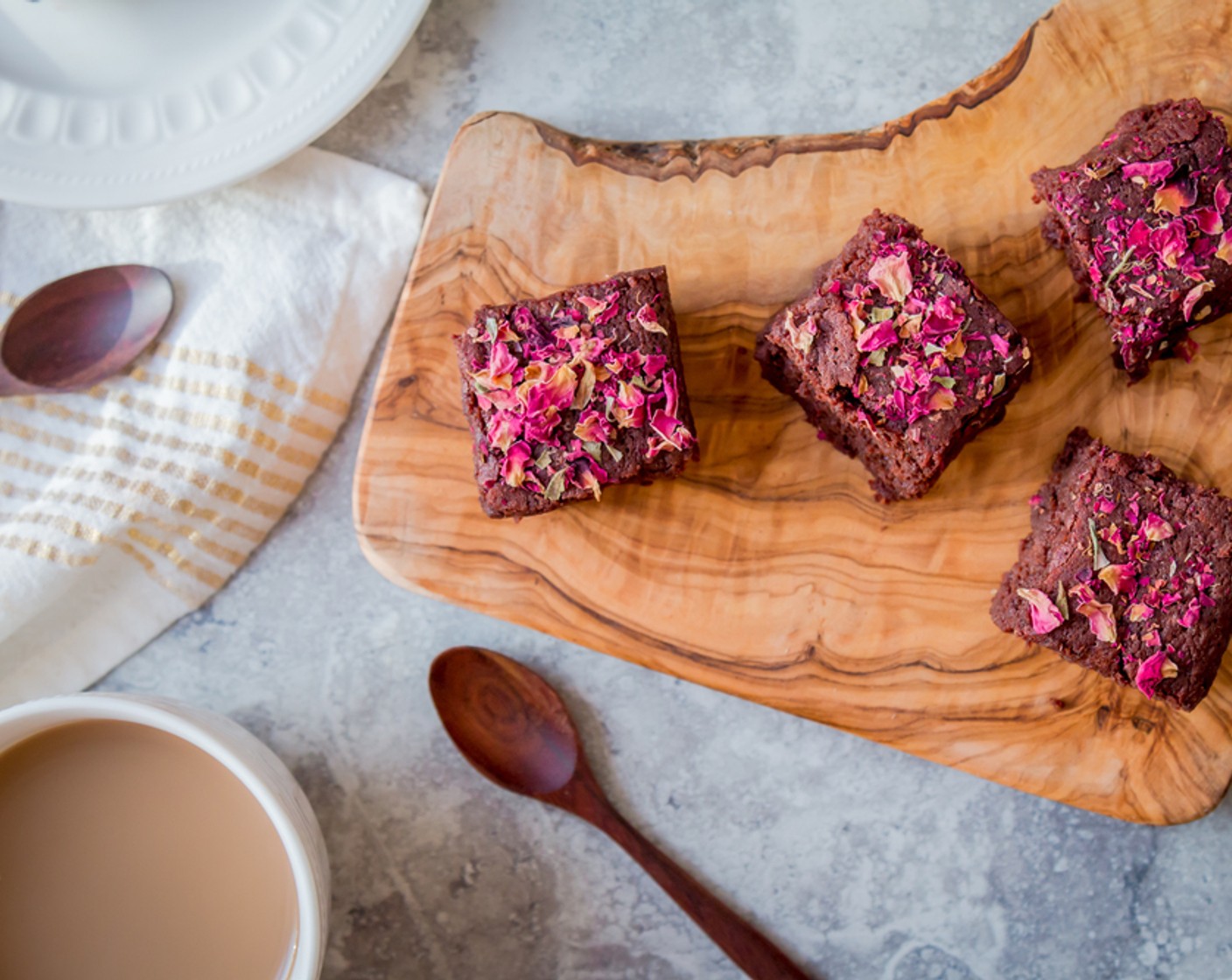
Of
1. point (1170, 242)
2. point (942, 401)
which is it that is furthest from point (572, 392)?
point (1170, 242)

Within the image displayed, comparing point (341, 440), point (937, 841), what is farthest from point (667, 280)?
point (937, 841)

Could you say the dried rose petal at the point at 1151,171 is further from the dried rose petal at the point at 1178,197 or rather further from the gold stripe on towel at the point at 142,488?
the gold stripe on towel at the point at 142,488

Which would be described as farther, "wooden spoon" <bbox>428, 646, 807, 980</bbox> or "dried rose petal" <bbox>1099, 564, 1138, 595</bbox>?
"wooden spoon" <bbox>428, 646, 807, 980</bbox>

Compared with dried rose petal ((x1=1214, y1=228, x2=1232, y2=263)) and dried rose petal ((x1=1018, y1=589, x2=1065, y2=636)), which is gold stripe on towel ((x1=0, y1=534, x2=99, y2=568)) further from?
dried rose petal ((x1=1214, y1=228, x2=1232, y2=263))

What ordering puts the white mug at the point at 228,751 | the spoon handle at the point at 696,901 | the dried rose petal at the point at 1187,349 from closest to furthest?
1. the white mug at the point at 228,751
2. the dried rose petal at the point at 1187,349
3. the spoon handle at the point at 696,901

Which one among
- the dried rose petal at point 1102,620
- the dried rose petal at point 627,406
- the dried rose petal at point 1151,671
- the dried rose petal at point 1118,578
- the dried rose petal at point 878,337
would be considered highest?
the dried rose petal at point 878,337

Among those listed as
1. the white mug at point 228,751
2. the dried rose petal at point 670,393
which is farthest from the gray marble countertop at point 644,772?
the dried rose petal at point 670,393

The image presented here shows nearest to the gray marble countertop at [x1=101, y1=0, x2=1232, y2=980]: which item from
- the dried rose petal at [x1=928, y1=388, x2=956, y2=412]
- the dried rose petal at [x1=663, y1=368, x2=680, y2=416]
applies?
the dried rose petal at [x1=663, y1=368, x2=680, y2=416]

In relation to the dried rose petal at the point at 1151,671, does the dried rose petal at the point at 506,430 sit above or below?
above
